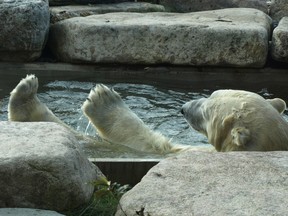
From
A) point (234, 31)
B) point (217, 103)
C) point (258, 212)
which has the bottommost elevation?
point (234, 31)

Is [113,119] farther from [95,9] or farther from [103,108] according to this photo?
[95,9]

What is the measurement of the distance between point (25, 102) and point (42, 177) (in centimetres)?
213

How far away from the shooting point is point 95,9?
9148 millimetres

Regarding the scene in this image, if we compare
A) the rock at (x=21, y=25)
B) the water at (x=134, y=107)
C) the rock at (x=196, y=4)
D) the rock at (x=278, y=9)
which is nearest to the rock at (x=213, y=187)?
the water at (x=134, y=107)

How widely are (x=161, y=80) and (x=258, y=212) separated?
505cm

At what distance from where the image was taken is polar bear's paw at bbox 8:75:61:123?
4.56 m

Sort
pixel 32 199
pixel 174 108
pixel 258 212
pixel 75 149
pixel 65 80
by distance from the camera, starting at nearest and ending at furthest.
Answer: pixel 258 212, pixel 32 199, pixel 75 149, pixel 174 108, pixel 65 80

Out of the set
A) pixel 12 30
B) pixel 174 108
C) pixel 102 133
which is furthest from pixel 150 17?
pixel 102 133

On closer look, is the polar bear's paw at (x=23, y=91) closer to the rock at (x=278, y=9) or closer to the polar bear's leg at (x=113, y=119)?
the polar bear's leg at (x=113, y=119)

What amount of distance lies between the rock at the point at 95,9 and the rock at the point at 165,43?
0.80m

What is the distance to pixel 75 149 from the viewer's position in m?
2.74

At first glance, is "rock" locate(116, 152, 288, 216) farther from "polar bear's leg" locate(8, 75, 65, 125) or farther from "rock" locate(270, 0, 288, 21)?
"rock" locate(270, 0, 288, 21)

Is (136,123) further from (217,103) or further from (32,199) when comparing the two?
(32,199)

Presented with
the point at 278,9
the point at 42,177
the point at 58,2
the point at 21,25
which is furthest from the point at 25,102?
the point at 278,9
